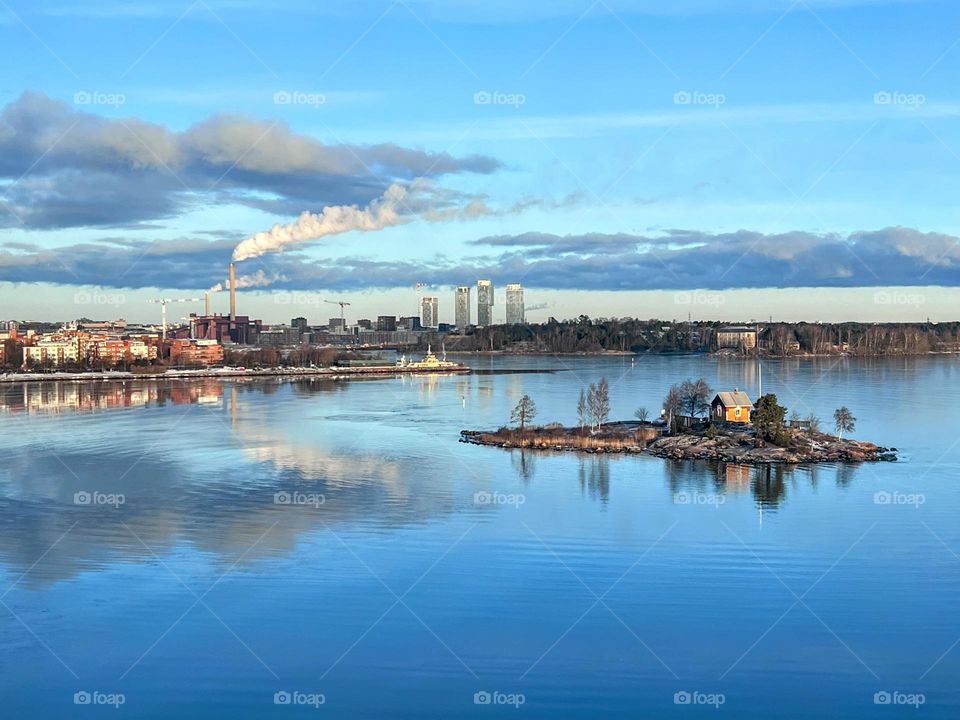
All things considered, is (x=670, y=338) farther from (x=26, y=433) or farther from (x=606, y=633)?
(x=606, y=633)

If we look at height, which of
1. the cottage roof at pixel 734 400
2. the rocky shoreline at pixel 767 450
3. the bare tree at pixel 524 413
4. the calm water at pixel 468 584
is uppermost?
the cottage roof at pixel 734 400

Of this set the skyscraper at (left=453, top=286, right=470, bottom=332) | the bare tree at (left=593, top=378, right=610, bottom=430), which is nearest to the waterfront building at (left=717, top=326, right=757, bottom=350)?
the skyscraper at (left=453, top=286, right=470, bottom=332)

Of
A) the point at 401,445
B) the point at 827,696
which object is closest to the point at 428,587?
the point at 827,696

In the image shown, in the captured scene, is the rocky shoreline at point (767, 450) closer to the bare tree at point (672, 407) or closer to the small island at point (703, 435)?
the small island at point (703, 435)

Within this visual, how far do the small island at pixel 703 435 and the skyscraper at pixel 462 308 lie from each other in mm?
42817

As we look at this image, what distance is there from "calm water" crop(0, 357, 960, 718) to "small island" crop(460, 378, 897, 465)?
1.58 feet

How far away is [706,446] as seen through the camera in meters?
9.45

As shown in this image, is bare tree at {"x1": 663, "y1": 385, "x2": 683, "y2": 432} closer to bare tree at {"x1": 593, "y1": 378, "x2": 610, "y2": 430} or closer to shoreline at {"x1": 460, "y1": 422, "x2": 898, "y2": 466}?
shoreline at {"x1": 460, "y1": 422, "x2": 898, "y2": 466}

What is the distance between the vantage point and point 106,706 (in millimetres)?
3576

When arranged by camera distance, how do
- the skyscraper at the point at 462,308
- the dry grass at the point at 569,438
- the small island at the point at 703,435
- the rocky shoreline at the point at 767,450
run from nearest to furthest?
the rocky shoreline at the point at 767,450 < the small island at the point at 703,435 < the dry grass at the point at 569,438 < the skyscraper at the point at 462,308

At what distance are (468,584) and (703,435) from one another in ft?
18.3

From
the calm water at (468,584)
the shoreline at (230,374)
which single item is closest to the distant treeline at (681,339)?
the shoreline at (230,374)

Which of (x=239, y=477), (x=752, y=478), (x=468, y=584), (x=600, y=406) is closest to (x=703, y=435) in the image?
(x=600, y=406)

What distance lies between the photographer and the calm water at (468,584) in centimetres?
374
